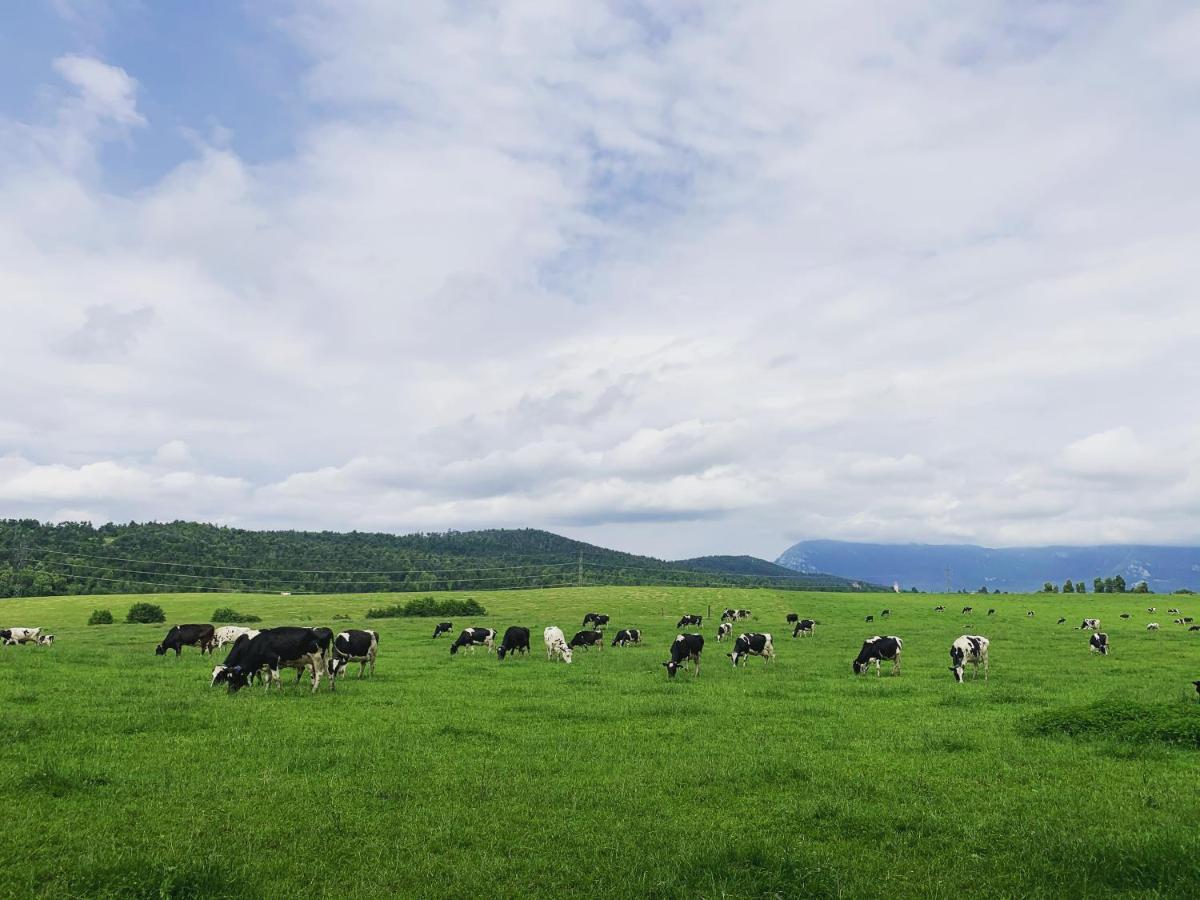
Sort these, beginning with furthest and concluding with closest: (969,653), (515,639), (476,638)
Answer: (476,638) < (515,639) < (969,653)

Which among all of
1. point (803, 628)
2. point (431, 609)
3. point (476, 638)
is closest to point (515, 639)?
point (476, 638)

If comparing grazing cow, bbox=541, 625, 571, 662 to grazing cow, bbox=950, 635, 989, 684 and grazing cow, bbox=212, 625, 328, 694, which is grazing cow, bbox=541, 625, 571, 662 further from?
grazing cow, bbox=950, 635, 989, 684

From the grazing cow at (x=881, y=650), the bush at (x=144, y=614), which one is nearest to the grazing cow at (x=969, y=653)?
the grazing cow at (x=881, y=650)

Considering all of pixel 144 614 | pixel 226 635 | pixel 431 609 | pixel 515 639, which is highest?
pixel 515 639

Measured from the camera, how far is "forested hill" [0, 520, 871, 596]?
133 meters

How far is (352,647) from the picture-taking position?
28562 millimetres

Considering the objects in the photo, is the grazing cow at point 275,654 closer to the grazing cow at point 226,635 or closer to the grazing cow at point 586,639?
the grazing cow at point 226,635

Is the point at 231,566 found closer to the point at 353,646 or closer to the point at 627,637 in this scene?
the point at 627,637

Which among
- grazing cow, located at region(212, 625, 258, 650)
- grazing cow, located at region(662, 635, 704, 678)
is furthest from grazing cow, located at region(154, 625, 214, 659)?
grazing cow, located at region(662, 635, 704, 678)

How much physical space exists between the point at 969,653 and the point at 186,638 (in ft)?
131

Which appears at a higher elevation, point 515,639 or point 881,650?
point 881,650

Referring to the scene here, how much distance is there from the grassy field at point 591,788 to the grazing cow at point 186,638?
1104 centimetres

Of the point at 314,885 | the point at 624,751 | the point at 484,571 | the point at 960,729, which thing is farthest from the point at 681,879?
the point at 484,571

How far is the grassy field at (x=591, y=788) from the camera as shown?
8953 millimetres
